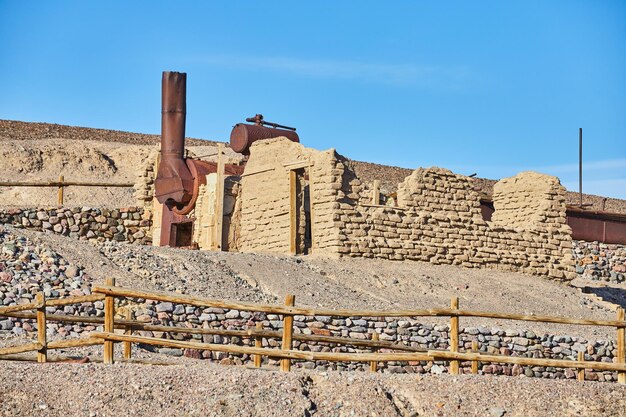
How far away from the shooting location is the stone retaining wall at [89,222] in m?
25.3

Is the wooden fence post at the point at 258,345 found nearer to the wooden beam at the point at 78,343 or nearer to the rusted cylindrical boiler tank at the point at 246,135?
the wooden beam at the point at 78,343

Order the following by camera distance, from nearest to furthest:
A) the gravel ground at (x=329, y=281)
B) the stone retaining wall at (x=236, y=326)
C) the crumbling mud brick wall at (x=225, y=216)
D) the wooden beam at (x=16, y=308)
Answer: the wooden beam at (x=16, y=308) → the stone retaining wall at (x=236, y=326) → the gravel ground at (x=329, y=281) → the crumbling mud brick wall at (x=225, y=216)

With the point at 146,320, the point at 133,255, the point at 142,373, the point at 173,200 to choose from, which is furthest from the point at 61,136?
the point at 142,373

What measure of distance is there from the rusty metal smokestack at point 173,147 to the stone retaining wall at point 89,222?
795mm

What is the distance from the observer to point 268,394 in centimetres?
1272

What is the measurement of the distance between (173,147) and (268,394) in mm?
15486

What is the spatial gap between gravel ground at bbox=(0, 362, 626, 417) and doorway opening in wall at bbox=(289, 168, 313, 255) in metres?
10.3

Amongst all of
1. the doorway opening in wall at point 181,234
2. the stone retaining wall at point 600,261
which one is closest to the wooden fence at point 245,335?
the doorway opening in wall at point 181,234

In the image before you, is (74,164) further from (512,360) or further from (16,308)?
(512,360)

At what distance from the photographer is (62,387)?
12.2m

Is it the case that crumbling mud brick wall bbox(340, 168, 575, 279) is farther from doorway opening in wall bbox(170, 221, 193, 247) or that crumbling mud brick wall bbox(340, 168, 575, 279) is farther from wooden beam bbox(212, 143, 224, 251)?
doorway opening in wall bbox(170, 221, 193, 247)

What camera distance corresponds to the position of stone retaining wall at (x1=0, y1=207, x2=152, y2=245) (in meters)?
25.3


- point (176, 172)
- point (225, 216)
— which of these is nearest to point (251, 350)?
point (225, 216)

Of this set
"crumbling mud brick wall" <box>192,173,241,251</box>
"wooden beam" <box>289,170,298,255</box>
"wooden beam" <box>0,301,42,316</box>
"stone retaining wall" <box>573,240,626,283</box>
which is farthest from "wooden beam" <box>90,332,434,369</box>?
"stone retaining wall" <box>573,240,626,283</box>
